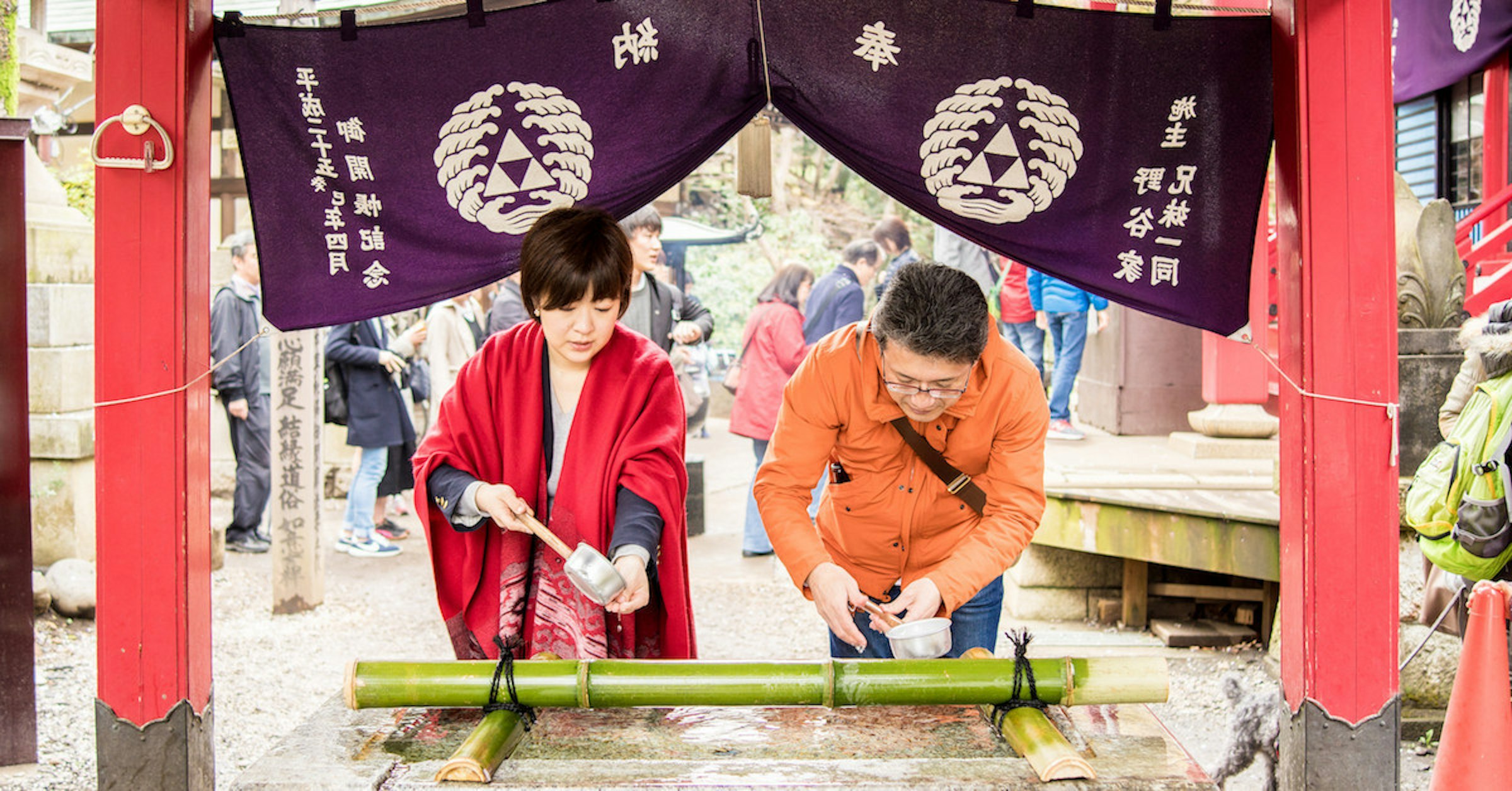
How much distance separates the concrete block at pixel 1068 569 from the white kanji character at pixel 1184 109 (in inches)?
141

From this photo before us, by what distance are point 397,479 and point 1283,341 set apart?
653 cm

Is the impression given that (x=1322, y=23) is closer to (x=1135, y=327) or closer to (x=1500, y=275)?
(x=1500, y=275)

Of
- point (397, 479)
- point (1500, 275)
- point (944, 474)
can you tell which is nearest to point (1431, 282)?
point (1500, 275)

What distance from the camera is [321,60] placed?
3.08 metres

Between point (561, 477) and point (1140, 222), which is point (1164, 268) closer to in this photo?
point (1140, 222)

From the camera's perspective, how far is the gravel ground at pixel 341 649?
4636 millimetres

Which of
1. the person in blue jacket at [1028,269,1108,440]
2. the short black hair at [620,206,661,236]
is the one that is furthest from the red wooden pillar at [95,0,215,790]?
the person in blue jacket at [1028,269,1108,440]

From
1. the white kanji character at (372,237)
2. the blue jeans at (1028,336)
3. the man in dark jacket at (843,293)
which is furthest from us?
the blue jeans at (1028,336)

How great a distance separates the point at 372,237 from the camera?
3.21m

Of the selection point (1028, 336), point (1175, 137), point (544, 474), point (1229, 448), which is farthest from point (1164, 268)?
point (1028, 336)

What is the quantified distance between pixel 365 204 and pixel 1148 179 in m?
2.24

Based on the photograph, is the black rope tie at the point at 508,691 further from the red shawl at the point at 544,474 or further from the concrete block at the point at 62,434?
the concrete block at the point at 62,434

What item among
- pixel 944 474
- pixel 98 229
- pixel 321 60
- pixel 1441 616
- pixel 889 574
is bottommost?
pixel 1441 616

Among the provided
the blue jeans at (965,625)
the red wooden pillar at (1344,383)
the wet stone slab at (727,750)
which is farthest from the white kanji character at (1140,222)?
the wet stone slab at (727,750)
